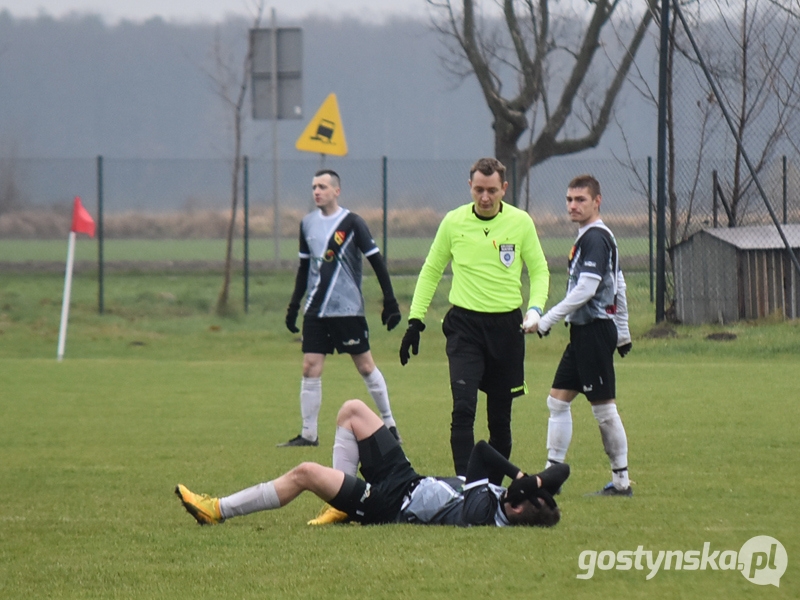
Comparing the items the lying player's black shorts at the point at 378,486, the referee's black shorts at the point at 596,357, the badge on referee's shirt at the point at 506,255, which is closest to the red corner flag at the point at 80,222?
the badge on referee's shirt at the point at 506,255

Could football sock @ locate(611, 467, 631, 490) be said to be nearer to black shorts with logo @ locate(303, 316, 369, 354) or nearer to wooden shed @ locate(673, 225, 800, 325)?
black shorts with logo @ locate(303, 316, 369, 354)

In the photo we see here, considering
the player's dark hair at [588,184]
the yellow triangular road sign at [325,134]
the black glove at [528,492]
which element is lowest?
the black glove at [528,492]

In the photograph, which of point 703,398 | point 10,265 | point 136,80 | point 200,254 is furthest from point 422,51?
point 703,398

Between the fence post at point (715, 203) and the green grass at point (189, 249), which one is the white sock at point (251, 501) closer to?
the fence post at point (715, 203)

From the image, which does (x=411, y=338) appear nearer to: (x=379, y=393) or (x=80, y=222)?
(x=379, y=393)

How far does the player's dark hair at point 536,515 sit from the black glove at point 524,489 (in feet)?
0.09

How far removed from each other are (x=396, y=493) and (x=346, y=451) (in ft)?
1.53

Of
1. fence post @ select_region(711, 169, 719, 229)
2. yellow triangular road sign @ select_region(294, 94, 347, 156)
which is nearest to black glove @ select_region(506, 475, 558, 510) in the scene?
fence post @ select_region(711, 169, 719, 229)

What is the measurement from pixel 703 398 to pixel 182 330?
1068 centimetres

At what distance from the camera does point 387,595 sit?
4.92 metres

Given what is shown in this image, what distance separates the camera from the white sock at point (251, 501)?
622cm

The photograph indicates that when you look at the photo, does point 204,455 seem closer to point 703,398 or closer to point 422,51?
point 703,398

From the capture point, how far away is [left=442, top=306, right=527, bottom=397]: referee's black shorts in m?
7.32

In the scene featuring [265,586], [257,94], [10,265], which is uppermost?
[257,94]
